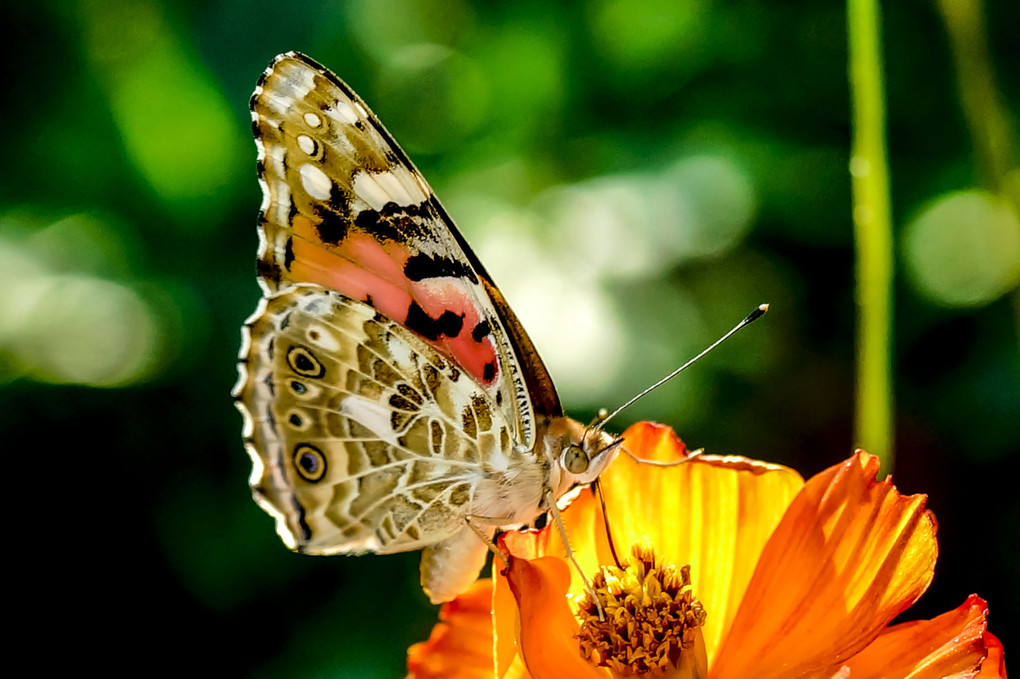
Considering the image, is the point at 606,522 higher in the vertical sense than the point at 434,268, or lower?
lower

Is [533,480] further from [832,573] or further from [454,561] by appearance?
[832,573]

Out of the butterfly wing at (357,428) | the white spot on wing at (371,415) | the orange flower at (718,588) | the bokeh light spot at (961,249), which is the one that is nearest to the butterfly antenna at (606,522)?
the orange flower at (718,588)

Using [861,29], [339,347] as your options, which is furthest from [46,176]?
[861,29]

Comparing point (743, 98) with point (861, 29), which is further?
point (743, 98)

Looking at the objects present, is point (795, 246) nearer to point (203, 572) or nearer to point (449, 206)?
point (449, 206)

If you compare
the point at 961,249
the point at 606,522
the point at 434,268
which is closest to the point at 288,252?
the point at 434,268

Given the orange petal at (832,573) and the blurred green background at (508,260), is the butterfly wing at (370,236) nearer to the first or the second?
the orange petal at (832,573)
